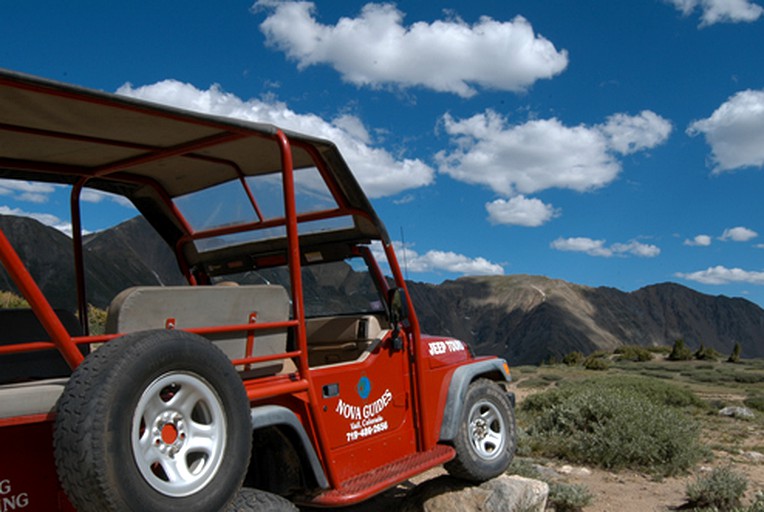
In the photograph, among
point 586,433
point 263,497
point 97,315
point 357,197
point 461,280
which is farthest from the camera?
point 461,280

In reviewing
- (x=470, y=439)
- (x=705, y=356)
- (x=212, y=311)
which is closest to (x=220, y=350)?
(x=212, y=311)

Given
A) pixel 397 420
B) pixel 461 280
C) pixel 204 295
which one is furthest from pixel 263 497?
pixel 461 280

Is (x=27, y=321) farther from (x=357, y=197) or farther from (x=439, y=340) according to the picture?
(x=439, y=340)

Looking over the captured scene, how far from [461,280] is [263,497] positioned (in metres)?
143

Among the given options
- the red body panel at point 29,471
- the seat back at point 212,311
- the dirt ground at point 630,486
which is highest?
the seat back at point 212,311

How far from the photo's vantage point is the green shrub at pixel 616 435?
8.55 meters

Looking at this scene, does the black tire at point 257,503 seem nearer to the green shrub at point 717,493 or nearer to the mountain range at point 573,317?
the green shrub at point 717,493

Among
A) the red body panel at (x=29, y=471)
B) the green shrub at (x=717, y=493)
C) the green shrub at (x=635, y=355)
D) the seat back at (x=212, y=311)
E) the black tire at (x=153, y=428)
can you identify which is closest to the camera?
the black tire at (x=153, y=428)

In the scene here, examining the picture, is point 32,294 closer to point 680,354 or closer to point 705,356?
point 680,354

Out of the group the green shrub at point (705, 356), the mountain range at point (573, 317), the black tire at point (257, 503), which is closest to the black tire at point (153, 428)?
the black tire at point (257, 503)

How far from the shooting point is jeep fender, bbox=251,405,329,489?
146 inches

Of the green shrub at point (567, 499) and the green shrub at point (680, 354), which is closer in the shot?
the green shrub at point (567, 499)

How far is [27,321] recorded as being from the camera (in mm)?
4418

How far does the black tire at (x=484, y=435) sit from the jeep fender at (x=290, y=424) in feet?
5.68
